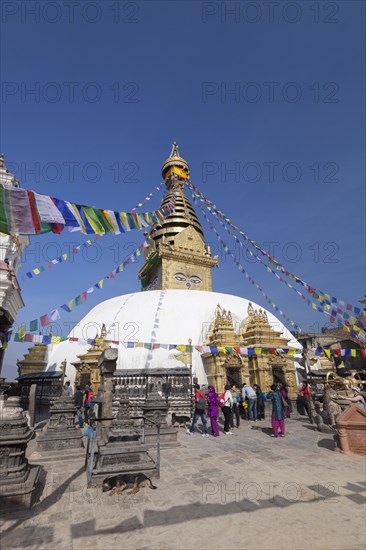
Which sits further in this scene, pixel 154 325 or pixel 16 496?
pixel 154 325

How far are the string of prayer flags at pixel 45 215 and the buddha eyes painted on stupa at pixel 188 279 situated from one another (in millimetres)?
16245

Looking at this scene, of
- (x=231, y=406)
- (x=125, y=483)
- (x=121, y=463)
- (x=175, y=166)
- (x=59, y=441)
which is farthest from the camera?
(x=175, y=166)

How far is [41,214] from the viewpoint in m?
5.64

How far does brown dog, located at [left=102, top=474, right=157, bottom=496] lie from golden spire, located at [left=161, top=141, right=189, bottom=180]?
2913cm

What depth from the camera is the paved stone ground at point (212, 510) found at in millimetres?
3156

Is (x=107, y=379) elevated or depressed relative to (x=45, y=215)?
depressed

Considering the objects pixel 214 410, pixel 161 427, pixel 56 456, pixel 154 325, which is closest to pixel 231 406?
pixel 214 410

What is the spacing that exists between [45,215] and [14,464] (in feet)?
13.7

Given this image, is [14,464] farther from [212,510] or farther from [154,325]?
[154,325]

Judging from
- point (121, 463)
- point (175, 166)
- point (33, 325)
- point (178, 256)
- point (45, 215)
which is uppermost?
point (175, 166)

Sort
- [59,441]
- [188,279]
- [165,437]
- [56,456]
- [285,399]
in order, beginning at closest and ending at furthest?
1. [56,456]
2. [59,441]
3. [165,437]
4. [285,399]
5. [188,279]

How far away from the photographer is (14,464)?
4129 mm

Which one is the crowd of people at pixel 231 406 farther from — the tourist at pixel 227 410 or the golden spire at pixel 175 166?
the golden spire at pixel 175 166

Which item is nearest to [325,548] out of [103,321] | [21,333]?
[21,333]
